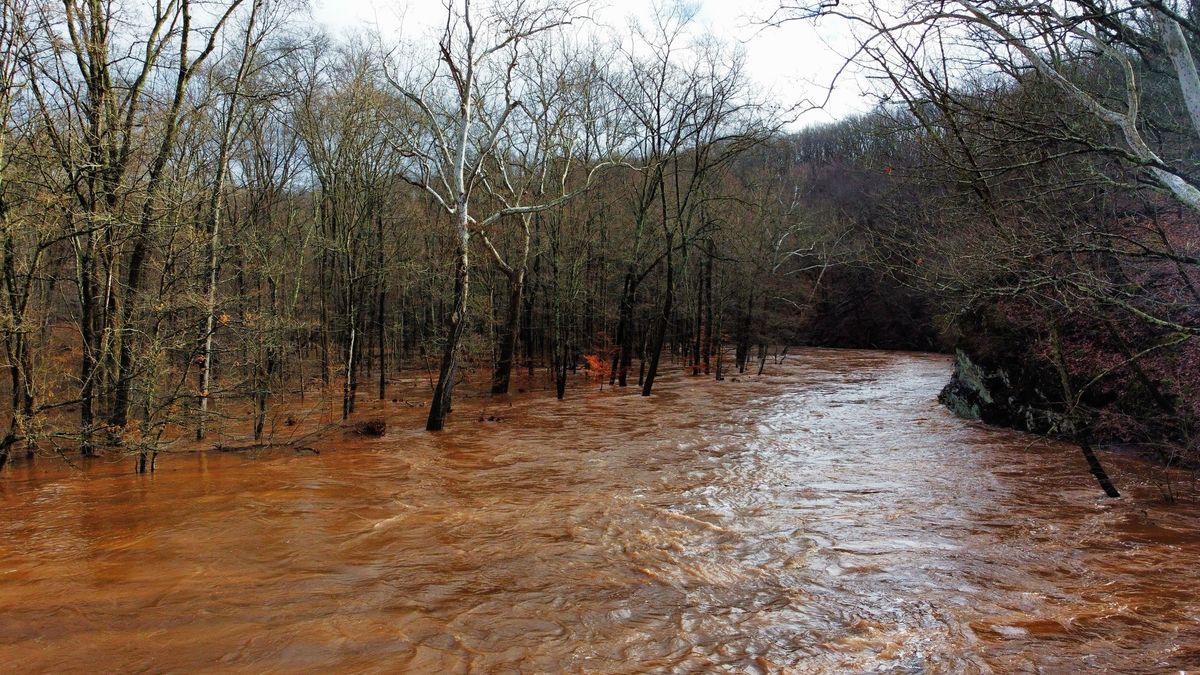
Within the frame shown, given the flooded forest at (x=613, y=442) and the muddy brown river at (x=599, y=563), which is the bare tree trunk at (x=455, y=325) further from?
the muddy brown river at (x=599, y=563)

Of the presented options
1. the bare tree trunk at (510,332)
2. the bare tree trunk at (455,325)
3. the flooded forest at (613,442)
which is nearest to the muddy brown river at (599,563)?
the flooded forest at (613,442)

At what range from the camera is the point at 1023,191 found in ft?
33.4

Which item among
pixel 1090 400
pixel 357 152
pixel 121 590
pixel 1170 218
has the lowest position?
pixel 121 590

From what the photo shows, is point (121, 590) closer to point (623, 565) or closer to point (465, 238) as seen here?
point (623, 565)

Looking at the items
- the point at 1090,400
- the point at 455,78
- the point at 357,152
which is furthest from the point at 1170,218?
the point at 357,152

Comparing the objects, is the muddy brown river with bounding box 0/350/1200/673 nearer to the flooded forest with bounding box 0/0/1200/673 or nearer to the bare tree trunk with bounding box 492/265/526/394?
the flooded forest with bounding box 0/0/1200/673

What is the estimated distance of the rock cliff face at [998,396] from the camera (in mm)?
14602

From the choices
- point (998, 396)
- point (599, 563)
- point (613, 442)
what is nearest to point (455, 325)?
point (613, 442)

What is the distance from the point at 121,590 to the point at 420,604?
118 inches

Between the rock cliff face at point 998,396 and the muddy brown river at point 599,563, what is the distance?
6.13 ft

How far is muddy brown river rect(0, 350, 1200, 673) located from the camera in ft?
16.1

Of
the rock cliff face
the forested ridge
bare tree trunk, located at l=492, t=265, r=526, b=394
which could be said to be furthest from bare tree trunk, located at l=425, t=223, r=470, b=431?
the rock cliff face

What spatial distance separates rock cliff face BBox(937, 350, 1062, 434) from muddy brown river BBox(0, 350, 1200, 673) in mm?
1868

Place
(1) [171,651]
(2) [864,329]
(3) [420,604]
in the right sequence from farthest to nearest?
(2) [864,329] → (3) [420,604] → (1) [171,651]
